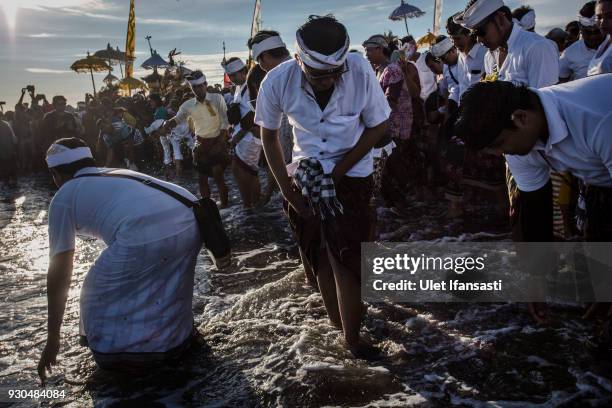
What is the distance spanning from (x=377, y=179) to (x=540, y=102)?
4.22m

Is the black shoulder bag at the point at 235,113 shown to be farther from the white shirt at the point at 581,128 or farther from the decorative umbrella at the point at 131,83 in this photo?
the decorative umbrella at the point at 131,83

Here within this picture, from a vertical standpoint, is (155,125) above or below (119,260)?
above

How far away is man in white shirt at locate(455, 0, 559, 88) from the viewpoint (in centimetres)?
359

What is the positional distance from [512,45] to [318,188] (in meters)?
Answer: 1.90

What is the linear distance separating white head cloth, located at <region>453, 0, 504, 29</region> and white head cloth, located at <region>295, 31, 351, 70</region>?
149cm

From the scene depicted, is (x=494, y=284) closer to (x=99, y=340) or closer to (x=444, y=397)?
(x=444, y=397)

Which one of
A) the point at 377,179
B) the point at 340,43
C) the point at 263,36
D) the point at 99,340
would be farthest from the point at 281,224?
the point at 340,43

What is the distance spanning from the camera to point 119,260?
119 inches

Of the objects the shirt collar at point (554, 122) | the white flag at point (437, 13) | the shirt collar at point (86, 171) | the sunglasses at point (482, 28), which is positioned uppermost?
the white flag at point (437, 13)

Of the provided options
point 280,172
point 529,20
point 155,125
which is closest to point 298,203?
point 280,172

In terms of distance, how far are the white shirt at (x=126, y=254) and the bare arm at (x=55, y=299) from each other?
0.22ft

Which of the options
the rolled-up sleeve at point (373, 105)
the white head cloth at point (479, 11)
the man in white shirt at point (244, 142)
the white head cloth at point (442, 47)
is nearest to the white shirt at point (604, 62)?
the white head cloth at point (479, 11)

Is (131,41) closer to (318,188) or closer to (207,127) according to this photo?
(207,127)

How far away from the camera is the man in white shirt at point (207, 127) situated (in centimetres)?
740
